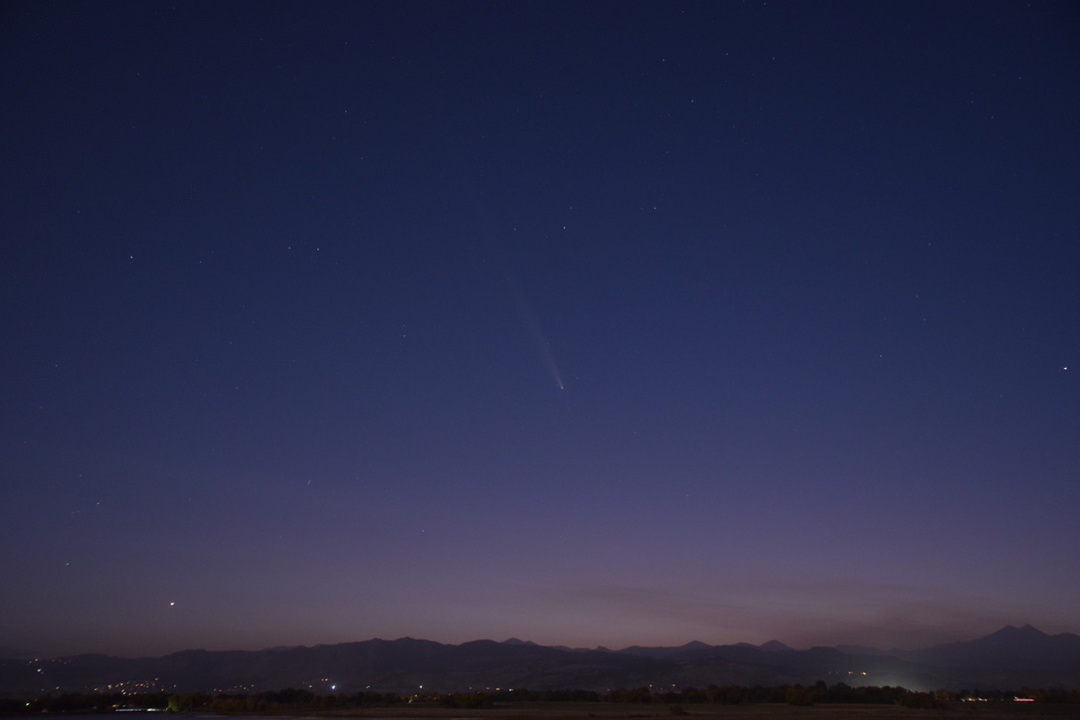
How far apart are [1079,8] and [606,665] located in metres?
160

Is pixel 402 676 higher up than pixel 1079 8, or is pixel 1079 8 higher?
pixel 1079 8

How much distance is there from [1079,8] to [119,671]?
22381 centimetres

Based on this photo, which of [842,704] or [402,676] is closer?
[842,704]

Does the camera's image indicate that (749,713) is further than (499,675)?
No

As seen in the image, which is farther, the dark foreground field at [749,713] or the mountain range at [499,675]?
the mountain range at [499,675]

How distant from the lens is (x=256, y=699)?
283 ft

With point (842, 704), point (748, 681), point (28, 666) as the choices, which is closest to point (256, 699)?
point (842, 704)

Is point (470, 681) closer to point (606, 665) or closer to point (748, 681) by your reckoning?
point (606, 665)

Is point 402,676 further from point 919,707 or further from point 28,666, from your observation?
point 919,707

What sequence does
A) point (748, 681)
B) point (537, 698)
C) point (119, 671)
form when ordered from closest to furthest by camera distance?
point (537, 698) → point (748, 681) → point (119, 671)

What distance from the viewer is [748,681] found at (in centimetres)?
13788

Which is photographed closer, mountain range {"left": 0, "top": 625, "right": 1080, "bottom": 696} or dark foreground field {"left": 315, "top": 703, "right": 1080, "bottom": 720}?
dark foreground field {"left": 315, "top": 703, "right": 1080, "bottom": 720}

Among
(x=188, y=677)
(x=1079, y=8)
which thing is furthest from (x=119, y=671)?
(x=1079, y=8)

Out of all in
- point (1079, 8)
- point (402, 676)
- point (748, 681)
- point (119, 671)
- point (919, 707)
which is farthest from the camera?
point (119, 671)
